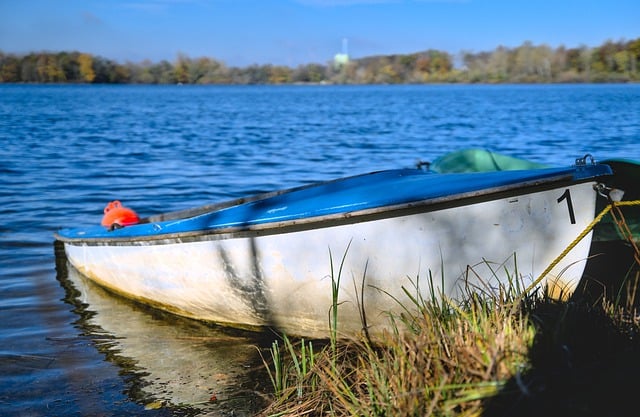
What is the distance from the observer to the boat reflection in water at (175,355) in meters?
5.09

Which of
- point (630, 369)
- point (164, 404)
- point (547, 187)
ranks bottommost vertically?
point (164, 404)

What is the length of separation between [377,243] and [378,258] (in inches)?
4.3

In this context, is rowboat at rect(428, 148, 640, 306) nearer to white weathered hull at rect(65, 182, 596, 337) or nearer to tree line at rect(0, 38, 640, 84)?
white weathered hull at rect(65, 182, 596, 337)

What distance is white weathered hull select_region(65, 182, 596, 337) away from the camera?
5.03 m

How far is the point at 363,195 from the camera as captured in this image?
17.7 ft

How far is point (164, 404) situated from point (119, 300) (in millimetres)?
2826

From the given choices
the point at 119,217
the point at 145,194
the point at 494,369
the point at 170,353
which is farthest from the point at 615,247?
the point at 145,194

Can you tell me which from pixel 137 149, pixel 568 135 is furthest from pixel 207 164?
pixel 568 135

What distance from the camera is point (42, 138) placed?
89.0 feet

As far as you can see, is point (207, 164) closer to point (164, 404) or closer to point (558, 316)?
point (164, 404)

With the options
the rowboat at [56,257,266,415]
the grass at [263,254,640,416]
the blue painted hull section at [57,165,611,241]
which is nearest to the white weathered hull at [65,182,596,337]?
the blue painted hull section at [57,165,611,241]

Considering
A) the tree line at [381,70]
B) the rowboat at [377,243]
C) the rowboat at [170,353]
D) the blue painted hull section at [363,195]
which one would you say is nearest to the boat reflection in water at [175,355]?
the rowboat at [170,353]

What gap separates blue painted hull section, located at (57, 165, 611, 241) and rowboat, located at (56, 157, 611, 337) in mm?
11

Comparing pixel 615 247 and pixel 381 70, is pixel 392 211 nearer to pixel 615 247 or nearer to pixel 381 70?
pixel 615 247
